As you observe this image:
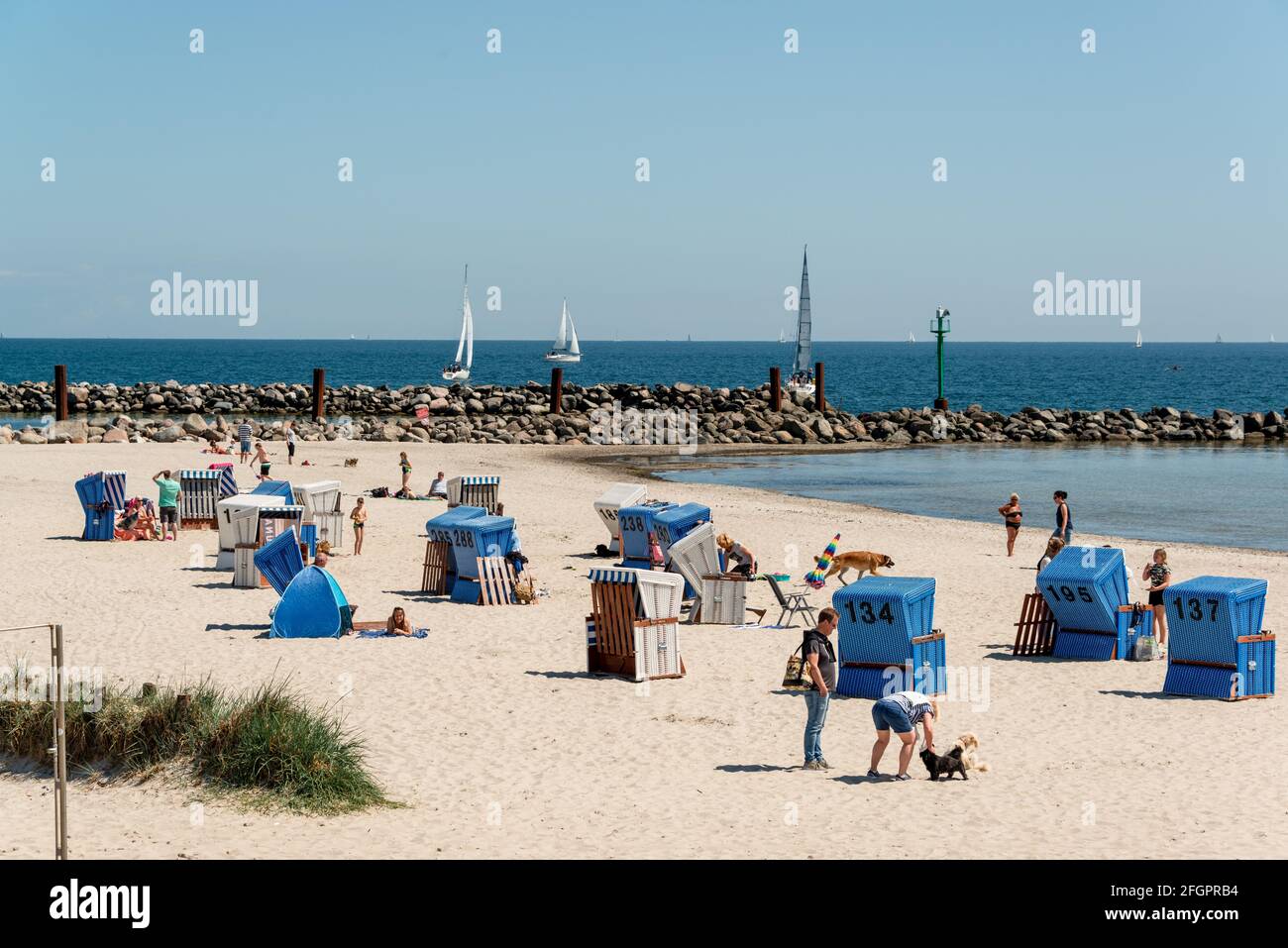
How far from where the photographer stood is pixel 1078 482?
4638cm

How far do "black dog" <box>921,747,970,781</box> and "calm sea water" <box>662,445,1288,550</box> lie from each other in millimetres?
16823

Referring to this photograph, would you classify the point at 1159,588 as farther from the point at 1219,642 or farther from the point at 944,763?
the point at 944,763

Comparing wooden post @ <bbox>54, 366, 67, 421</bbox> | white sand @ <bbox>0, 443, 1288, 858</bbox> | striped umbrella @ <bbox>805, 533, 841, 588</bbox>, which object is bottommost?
white sand @ <bbox>0, 443, 1288, 858</bbox>

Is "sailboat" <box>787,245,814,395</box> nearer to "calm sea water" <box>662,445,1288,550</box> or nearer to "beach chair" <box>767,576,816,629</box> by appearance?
"calm sea water" <box>662,445,1288,550</box>

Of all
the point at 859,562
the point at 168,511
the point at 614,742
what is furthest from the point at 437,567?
the point at 614,742

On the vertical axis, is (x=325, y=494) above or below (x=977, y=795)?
above

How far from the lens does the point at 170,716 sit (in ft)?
40.6

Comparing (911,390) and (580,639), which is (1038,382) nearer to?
(911,390)

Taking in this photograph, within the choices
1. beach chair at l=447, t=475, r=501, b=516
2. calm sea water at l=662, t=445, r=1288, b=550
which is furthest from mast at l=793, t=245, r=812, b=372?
beach chair at l=447, t=475, r=501, b=516

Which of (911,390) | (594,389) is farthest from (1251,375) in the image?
(594,389)

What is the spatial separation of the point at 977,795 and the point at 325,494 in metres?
16.4

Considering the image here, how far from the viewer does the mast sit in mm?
99688

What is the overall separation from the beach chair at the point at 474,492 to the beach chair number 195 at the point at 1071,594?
12924mm

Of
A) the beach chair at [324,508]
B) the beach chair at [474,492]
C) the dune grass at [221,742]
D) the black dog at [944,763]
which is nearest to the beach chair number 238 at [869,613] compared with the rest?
the black dog at [944,763]
